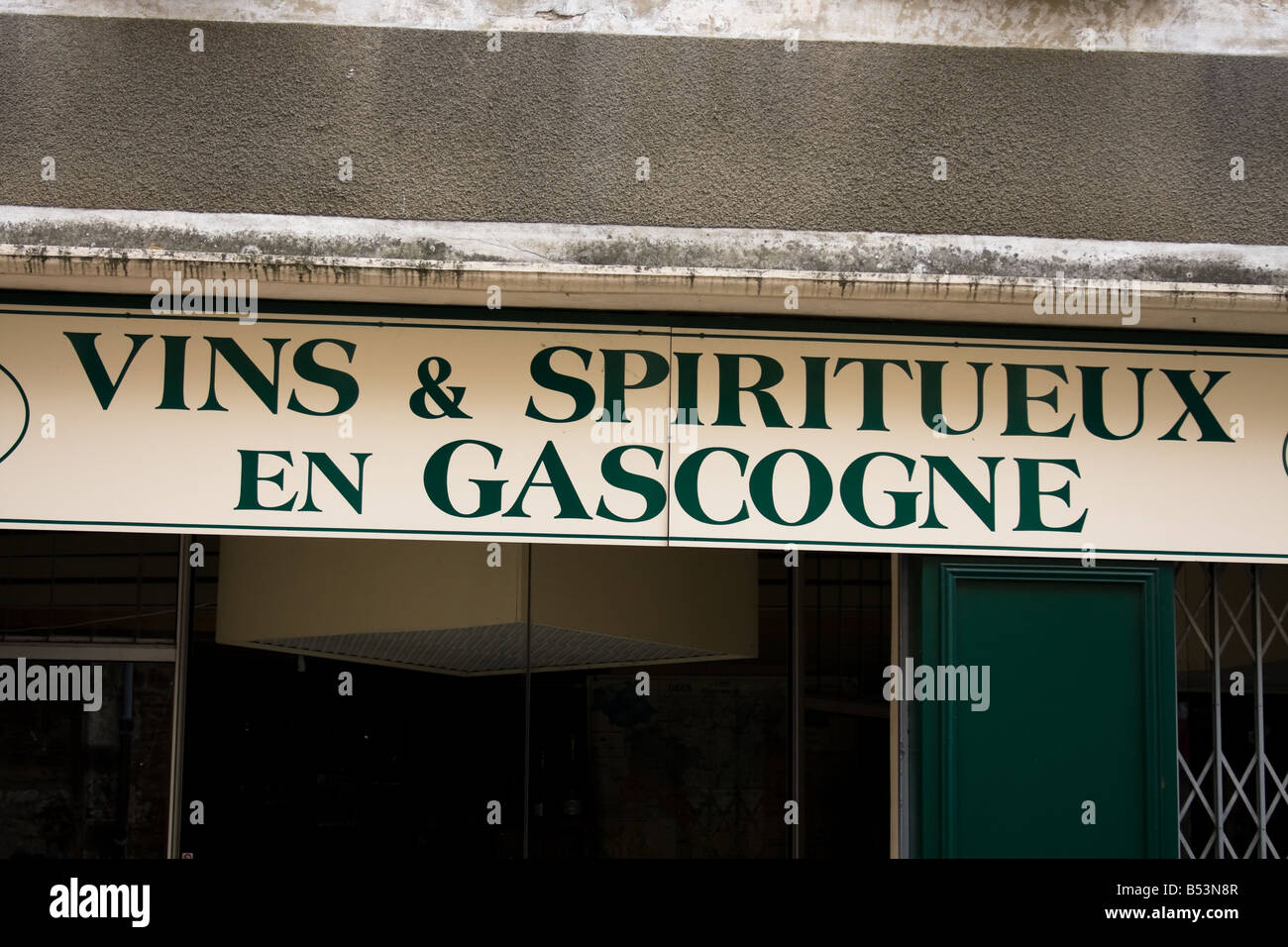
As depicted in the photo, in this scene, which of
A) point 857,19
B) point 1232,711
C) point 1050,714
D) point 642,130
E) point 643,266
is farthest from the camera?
point 1232,711

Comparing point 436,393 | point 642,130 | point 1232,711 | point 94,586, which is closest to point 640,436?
point 436,393

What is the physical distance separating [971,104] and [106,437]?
3.27 metres

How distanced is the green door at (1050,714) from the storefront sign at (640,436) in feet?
0.52

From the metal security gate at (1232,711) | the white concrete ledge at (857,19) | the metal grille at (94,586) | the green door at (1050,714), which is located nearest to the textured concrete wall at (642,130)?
the white concrete ledge at (857,19)

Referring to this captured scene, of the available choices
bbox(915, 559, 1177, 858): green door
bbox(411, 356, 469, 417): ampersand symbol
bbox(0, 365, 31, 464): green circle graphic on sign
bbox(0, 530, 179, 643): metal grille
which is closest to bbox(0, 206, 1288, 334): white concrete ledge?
bbox(411, 356, 469, 417): ampersand symbol

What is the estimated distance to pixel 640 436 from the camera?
4.77 m

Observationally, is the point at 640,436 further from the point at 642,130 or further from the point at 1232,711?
the point at 1232,711

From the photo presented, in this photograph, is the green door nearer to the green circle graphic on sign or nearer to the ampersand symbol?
the ampersand symbol

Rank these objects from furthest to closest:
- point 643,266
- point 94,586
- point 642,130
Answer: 1. point 94,586
2. point 642,130
3. point 643,266

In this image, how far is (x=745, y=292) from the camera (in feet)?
15.2

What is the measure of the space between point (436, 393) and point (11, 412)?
143 centimetres

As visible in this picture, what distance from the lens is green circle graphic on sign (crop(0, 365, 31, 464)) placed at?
15.1 ft
